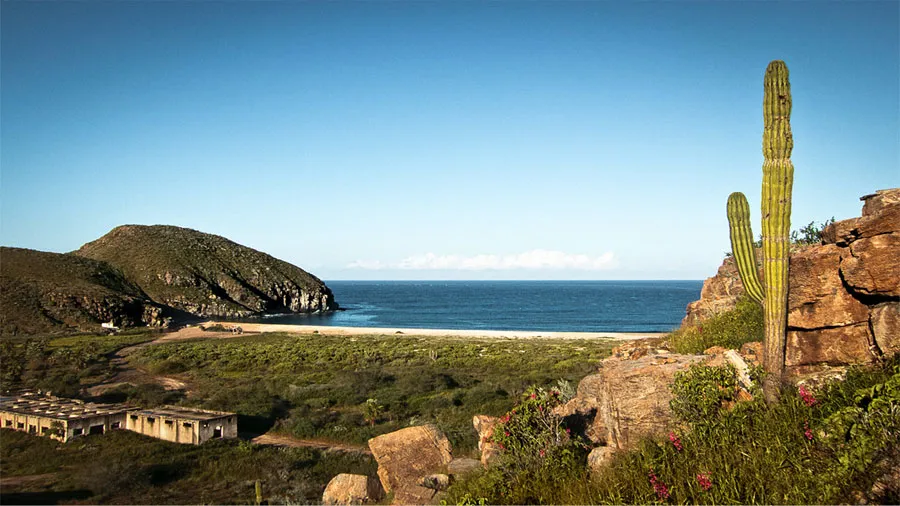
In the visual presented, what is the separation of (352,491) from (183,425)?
9.65 m

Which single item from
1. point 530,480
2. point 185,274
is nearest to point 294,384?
point 530,480

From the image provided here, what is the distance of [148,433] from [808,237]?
2383 cm

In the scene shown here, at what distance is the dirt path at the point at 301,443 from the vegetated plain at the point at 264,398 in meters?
0.43

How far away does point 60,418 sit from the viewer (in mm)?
18312

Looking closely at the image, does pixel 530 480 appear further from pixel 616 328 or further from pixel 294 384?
pixel 616 328

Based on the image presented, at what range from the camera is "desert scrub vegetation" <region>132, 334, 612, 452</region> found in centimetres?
2089

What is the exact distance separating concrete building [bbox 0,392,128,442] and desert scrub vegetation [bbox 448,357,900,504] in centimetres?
1589

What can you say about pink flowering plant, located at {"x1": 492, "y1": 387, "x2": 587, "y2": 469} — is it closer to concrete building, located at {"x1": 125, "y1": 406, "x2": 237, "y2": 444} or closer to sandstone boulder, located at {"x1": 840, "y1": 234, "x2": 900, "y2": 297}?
sandstone boulder, located at {"x1": 840, "y1": 234, "x2": 900, "y2": 297}

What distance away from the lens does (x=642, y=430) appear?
800cm

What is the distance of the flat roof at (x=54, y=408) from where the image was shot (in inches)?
743

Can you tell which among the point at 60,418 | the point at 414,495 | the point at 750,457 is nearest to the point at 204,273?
the point at 60,418

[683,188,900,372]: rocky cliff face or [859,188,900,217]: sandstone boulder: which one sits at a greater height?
[859,188,900,217]: sandstone boulder

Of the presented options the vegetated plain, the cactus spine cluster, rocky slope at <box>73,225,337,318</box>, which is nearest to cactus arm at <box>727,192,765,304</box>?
the cactus spine cluster

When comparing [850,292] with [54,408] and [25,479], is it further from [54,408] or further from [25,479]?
[54,408]
